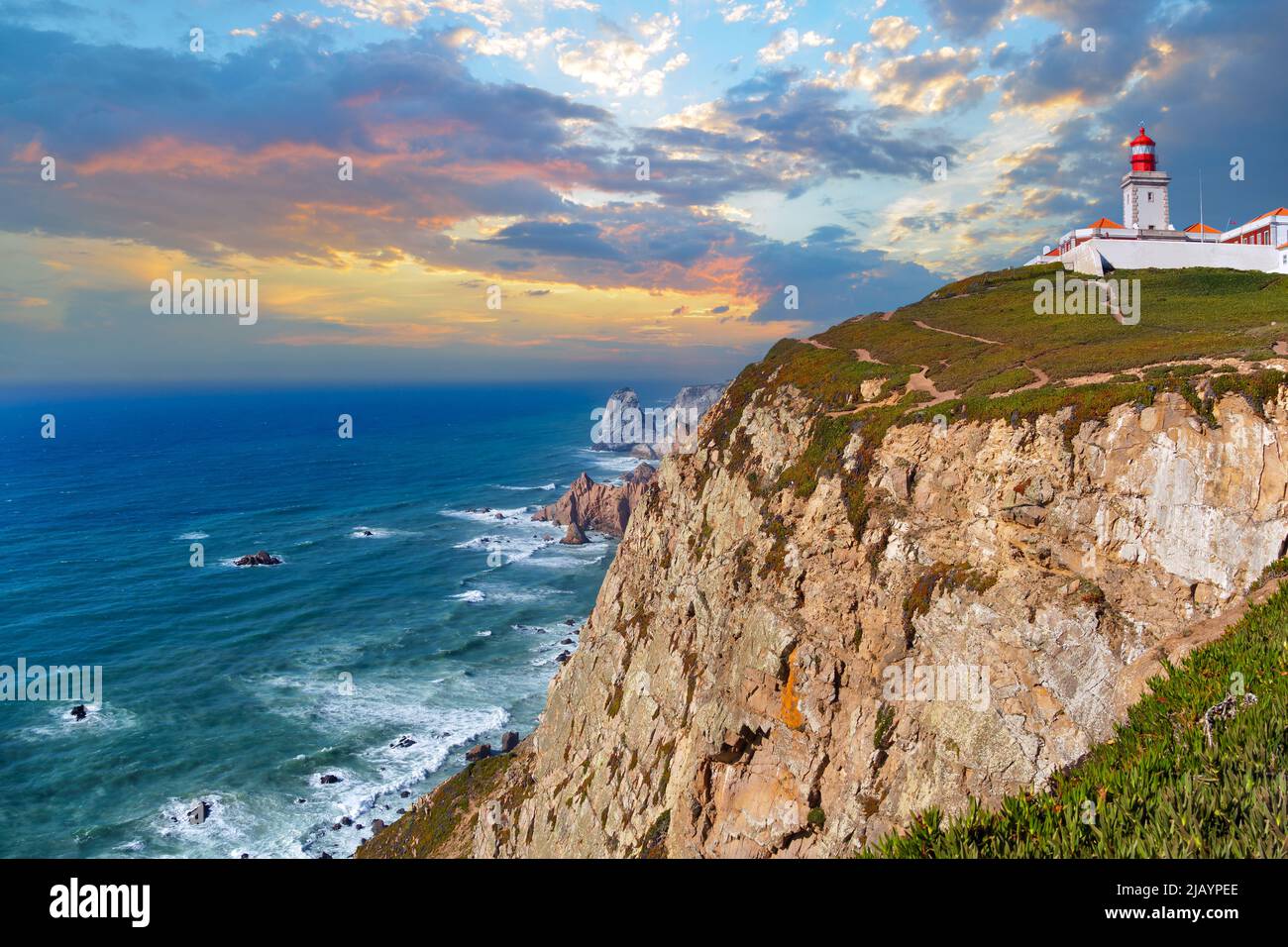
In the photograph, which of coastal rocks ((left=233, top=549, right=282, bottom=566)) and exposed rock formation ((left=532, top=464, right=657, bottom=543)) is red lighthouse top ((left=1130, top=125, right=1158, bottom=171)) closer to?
exposed rock formation ((left=532, top=464, right=657, bottom=543))

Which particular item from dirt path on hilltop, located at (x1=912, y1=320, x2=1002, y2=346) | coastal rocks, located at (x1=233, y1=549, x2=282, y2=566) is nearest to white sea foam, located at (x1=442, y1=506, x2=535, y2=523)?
coastal rocks, located at (x1=233, y1=549, x2=282, y2=566)

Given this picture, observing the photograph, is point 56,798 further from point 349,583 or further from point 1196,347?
point 1196,347

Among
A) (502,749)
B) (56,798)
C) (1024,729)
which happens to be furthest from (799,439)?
(56,798)

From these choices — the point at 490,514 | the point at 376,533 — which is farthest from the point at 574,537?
the point at 376,533

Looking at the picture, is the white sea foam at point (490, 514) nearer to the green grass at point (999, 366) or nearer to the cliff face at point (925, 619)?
the green grass at point (999, 366)

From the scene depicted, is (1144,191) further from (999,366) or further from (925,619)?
(925,619)

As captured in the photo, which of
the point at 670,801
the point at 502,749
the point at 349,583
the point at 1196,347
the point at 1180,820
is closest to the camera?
the point at 1180,820

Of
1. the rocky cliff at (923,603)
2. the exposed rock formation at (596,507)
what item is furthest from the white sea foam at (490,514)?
the rocky cliff at (923,603)
